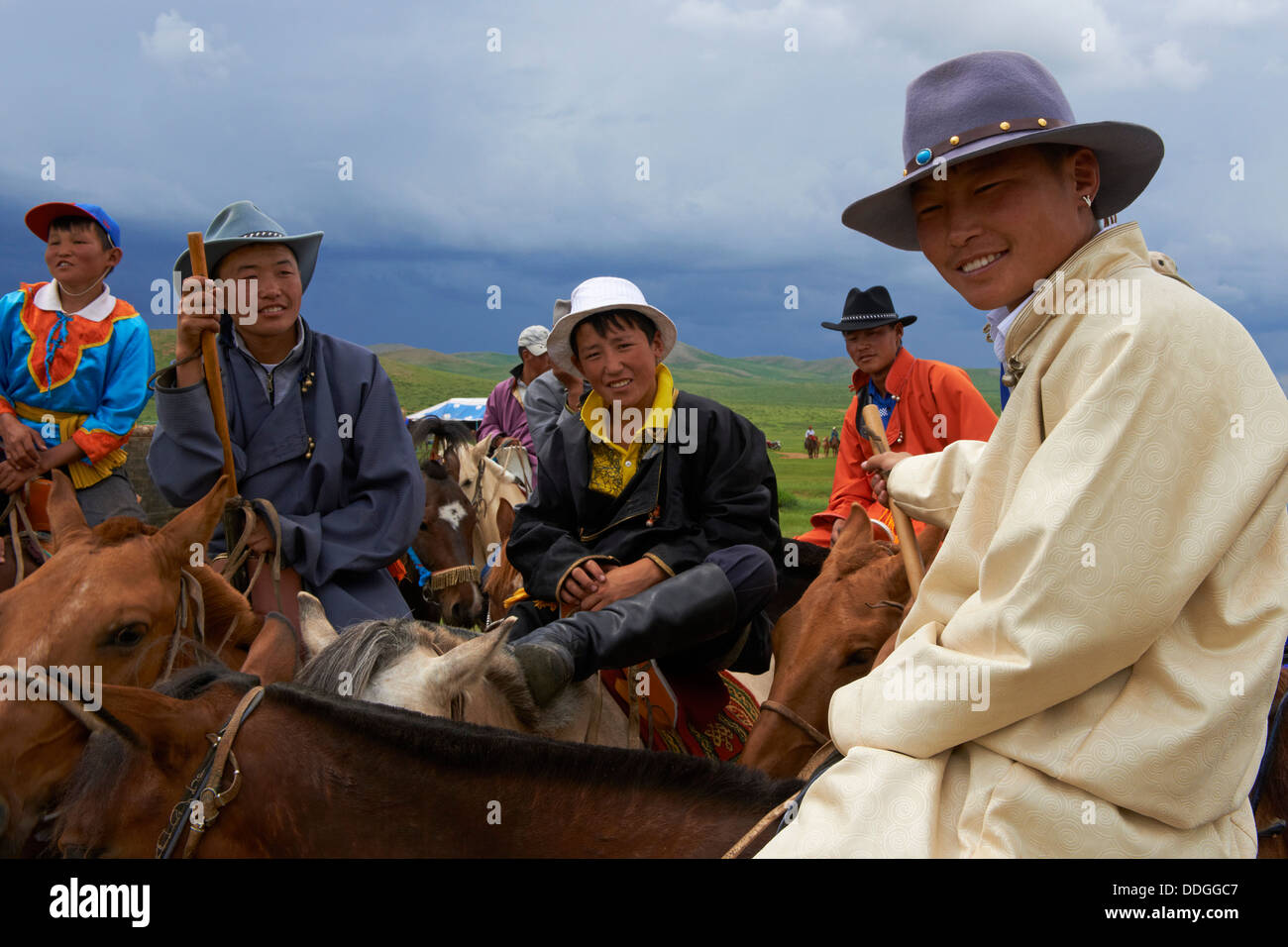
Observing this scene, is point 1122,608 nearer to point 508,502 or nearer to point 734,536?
point 734,536

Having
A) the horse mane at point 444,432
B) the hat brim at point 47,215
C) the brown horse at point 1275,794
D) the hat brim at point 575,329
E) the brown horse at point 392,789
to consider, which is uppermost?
the hat brim at point 47,215

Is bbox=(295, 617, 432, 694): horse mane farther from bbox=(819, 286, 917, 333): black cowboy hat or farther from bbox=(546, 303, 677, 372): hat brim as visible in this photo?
bbox=(819, 286, 917, 333): black cowboy hat

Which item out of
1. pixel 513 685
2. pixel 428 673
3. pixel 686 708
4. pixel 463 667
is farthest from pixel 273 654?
pixel 686 708

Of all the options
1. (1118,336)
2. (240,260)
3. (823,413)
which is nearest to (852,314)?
(240,260)

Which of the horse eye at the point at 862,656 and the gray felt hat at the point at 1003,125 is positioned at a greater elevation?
the gray felt hat at the point at 1003,125

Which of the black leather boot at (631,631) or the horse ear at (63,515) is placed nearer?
the black leather boot at (631,631)

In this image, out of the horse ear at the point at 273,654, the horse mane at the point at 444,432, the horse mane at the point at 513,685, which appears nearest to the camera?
the horse ear at the point at 273,654

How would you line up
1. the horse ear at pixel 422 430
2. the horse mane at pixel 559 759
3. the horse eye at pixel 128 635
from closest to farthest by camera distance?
the horse mane at pixel 559 759 < the horse eye at pixel 128 635 < the horse ear at pixel 422 430

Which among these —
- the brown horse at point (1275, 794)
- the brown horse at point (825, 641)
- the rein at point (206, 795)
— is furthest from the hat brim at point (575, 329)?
the brown horse at point (1275, 794)

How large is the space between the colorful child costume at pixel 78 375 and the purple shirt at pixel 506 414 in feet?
16.4

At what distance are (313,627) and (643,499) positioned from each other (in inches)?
55.4

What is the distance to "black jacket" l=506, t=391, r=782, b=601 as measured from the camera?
3654 millimetres

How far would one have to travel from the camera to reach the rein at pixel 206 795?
1.83 metres

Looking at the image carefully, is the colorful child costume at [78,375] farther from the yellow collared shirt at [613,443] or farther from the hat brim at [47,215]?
the yellow collared shirt at [613,443]
